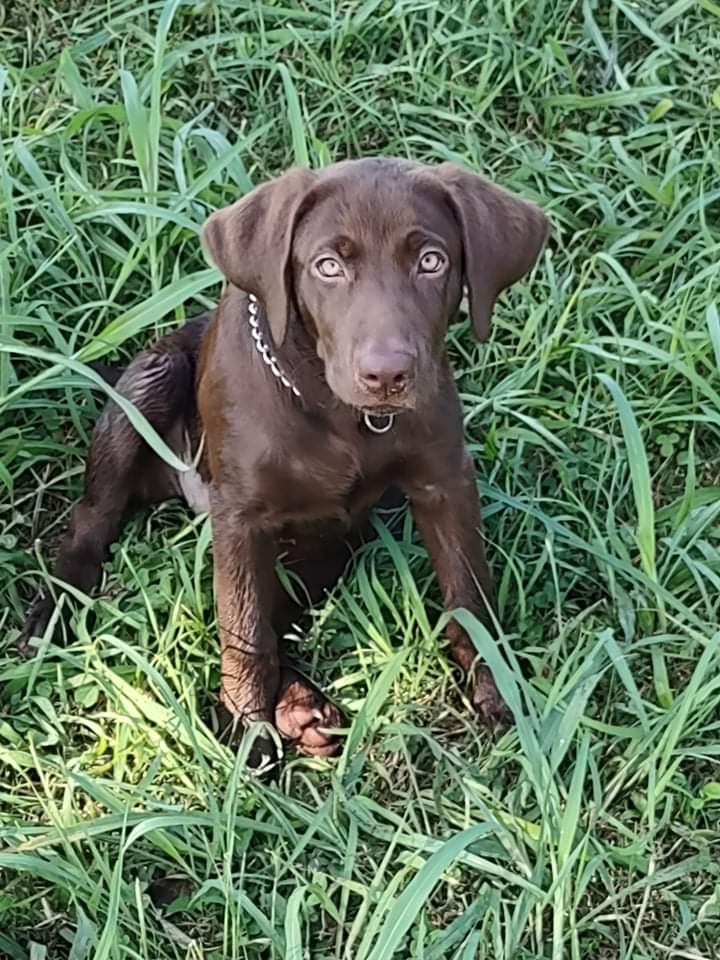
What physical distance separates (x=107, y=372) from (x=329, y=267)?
3.80 feet

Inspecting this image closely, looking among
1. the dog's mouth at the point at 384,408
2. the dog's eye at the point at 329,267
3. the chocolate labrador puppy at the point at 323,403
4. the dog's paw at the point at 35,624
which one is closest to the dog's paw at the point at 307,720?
the chocolate labrador puppy at the point at 323,403

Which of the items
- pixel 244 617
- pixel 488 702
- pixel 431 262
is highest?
pixel 431 262

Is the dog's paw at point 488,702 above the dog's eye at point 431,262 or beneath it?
beneath

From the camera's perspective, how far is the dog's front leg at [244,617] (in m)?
3.44

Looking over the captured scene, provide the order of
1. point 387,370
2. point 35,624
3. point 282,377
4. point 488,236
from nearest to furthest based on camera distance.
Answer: point 387,370 < point 488,236 < point 282,377 < point 35,624

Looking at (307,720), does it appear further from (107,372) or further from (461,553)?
(107,372)

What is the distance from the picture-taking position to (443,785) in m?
3.45

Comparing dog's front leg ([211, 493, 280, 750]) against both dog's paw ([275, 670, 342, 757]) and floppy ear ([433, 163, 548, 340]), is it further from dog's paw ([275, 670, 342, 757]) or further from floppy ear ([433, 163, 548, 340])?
floppy ear ([433, 163, 548, 340])

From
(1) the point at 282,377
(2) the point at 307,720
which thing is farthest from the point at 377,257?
(2) the point at 307,720

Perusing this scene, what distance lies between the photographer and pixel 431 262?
3119 mm

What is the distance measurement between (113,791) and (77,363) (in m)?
0.90

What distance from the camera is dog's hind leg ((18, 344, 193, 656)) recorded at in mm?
3865

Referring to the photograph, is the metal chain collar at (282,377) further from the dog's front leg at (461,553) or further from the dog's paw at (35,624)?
the dog's paw at (35,624)

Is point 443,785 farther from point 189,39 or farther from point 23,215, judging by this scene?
point 189,39
